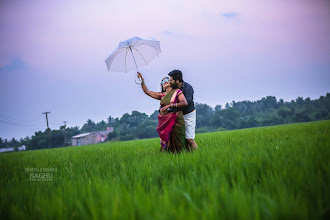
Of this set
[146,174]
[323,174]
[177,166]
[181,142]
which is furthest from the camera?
[181,142]

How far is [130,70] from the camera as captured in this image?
5660mm

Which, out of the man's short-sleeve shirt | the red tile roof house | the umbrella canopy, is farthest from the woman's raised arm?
the red tile roof house

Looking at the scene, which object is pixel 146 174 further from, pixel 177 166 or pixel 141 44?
pixel 141 44

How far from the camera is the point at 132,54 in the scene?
544 cm

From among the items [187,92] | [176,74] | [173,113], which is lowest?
[173,113]

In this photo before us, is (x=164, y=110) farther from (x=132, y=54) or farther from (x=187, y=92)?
(x=132, y=54)

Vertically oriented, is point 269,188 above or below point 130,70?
below

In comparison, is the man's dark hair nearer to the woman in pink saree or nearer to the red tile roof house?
the woman in pink saree

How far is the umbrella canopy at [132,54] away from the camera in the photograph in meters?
5.38

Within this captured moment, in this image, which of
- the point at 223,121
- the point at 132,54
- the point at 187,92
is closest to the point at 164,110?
the point at 187,92

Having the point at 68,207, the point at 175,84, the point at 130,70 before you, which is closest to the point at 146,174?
the point at 68,207

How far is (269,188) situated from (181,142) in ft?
9.79

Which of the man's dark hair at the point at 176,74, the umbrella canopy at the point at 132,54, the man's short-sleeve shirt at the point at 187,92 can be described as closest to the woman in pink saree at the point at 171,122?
the man's dark hair at the point at 176,74

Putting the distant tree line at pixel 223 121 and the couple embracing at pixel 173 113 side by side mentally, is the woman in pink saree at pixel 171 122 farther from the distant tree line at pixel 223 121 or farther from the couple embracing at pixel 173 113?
the distant tree line at pixel 223 121
